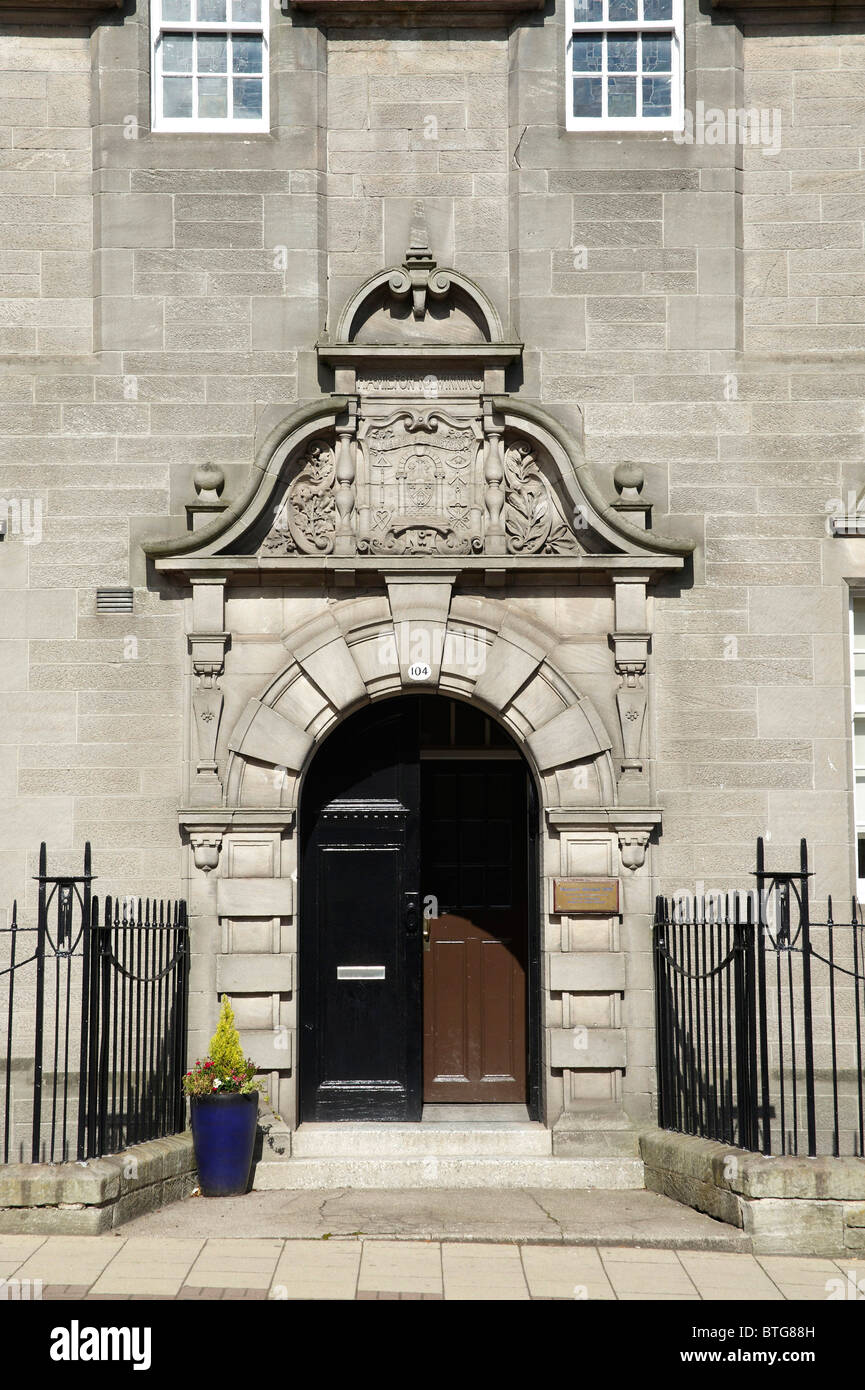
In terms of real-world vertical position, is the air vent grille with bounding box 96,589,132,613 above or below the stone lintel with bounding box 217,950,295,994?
above

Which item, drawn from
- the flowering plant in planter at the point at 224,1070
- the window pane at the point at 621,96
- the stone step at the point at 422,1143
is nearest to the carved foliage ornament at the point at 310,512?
the flowering plant in planter at the point at 224,1070

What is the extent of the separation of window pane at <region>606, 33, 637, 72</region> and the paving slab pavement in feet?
26.4

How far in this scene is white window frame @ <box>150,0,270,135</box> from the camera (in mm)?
10750

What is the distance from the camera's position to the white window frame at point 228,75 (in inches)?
423

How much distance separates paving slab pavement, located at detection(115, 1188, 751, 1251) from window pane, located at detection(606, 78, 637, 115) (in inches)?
304

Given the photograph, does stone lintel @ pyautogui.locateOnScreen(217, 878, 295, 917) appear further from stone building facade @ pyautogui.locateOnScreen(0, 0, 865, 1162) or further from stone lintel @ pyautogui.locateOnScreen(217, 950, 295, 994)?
stone lintel @ pyautogui.locateOnScreen(217, 950, 295, 994)

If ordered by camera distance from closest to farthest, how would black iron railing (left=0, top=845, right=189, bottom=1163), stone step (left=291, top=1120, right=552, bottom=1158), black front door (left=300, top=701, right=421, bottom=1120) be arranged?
black iron railing (left=0, top=845, right=189, bottom=1163) → stone step (left=291, top=1120, right=552, bottom=1158) → black front door (left=300, top=701, right=421, bottom=1120)

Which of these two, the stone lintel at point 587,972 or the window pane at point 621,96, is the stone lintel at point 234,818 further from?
the window pane at point 621,96

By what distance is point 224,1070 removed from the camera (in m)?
9.30

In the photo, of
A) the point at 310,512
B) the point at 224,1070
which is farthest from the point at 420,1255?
the point at 310,512

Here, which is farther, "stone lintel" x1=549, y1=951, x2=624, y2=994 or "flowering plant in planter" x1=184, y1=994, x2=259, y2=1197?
"stone lintel" x1=549, y1=951, x2=624, y2=994

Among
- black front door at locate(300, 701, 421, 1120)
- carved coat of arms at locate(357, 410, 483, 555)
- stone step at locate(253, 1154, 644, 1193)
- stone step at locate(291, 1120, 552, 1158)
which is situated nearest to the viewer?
stone step at locate(253, 1154, 644, 1193)
